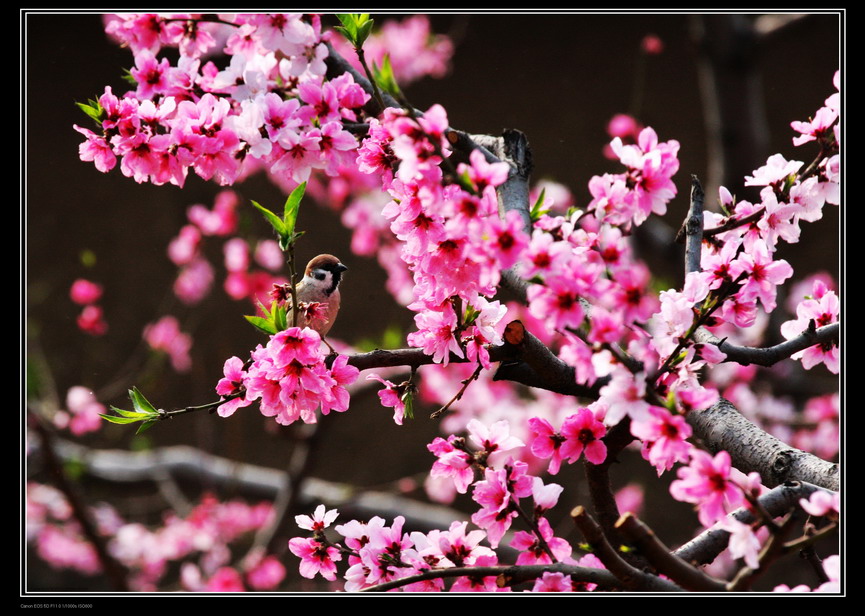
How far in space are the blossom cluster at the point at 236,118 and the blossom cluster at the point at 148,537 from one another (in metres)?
2.32

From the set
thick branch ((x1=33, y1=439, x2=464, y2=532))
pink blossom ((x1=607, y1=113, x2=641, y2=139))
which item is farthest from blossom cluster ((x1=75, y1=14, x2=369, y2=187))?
pink blossom ((x1=607, y1=113, x2=641, y2=139))

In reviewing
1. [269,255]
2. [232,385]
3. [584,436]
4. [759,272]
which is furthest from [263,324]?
[269,255]

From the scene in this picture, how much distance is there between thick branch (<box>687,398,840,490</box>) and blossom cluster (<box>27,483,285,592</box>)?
2482 mm

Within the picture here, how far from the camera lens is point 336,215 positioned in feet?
12.6

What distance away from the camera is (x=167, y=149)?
3.98ft

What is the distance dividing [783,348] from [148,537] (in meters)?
3.18

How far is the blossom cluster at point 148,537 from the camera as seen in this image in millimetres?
3375

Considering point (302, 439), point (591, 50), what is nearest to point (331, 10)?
point (302, 439)

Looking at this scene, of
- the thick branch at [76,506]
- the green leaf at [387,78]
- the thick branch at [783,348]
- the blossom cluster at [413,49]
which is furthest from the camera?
the blossom cluster at [413,49]

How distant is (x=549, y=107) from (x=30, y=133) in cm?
229

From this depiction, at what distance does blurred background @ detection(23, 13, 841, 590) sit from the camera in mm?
3369

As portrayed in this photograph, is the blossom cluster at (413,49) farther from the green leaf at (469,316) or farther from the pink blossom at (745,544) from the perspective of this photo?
the pink blossom at (745,544)

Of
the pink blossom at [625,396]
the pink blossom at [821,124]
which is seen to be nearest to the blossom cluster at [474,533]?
the pink blossom at [625,396]

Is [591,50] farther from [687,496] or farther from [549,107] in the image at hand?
[687,496]
